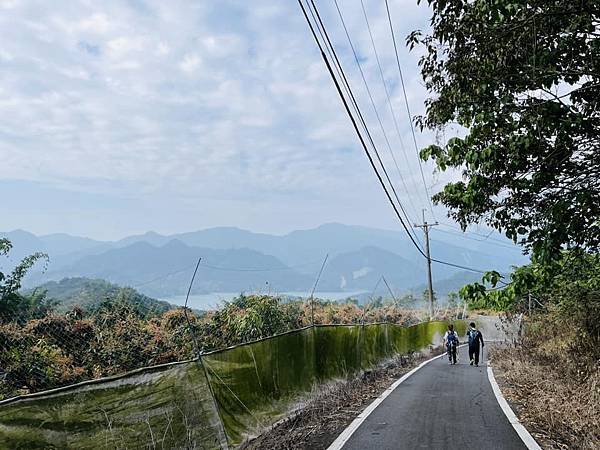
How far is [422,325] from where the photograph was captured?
30.2 metres

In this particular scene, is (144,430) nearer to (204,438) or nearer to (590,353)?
(204,438)

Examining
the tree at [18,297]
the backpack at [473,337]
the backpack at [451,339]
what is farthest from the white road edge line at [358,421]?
the backpack at [451,339]

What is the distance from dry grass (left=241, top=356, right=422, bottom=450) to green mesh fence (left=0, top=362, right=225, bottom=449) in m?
1.11

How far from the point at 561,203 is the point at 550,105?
4.73 ft

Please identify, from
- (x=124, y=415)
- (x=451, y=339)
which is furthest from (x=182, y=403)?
(x=451, y=339)

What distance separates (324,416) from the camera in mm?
9297

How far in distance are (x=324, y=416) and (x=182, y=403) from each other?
4119mm

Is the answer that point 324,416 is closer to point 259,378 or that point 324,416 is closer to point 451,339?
point 259,378

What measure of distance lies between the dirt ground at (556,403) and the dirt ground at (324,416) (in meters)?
2.87

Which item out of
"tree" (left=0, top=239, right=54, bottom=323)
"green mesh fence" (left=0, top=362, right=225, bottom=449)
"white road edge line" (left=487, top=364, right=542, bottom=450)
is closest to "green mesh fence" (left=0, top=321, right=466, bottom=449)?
"green mesh fence" (left=0, top=362, right=225, bottom=449)

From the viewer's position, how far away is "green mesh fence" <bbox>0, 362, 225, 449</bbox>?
3.96 metres

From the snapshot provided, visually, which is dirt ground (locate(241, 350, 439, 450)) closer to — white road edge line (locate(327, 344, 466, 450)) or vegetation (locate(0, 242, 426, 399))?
white road edge line (locate(327, 344, 466, 450))

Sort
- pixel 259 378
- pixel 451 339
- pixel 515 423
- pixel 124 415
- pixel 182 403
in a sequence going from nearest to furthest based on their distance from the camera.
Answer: pixel 124 415
pixel 182 403
pixel 259 378
pixel 515 423
pixel 451 339

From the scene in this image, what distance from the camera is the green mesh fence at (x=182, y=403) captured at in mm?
4086
